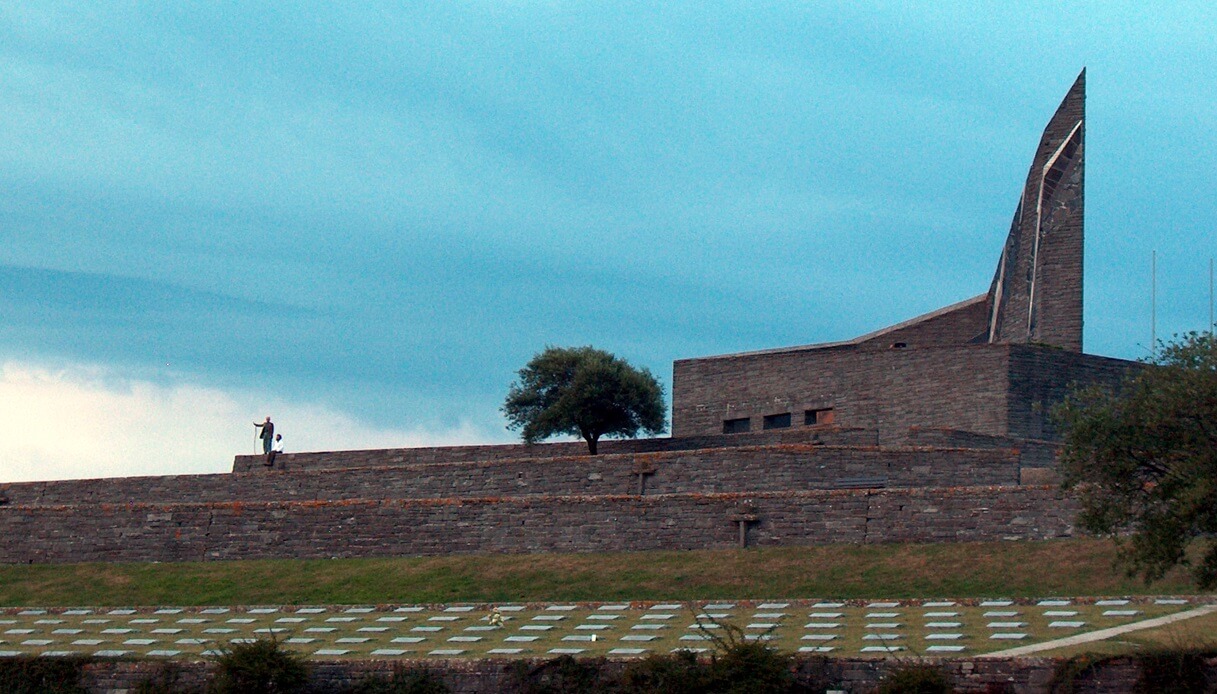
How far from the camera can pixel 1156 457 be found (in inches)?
767

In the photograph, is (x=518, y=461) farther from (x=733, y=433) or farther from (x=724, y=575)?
(x=724, y=575)

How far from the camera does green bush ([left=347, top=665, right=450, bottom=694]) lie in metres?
19.9

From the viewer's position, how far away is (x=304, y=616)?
26719mm

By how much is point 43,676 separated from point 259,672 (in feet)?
11.9

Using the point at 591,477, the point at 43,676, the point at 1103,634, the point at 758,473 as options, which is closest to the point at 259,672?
the point at 43,676

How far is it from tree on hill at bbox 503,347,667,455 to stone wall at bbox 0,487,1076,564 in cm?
1073

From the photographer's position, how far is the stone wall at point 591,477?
107 feet

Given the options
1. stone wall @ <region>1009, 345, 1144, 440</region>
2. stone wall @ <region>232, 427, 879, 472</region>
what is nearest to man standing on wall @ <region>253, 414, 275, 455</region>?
stone wall @ <region>232, 427, 879, 472</region>

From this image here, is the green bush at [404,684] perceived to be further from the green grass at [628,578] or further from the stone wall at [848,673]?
the green grass at [628,578]

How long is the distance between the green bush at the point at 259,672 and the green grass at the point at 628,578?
7301mm

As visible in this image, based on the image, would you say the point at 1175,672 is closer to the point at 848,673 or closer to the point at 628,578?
the point at 848,673

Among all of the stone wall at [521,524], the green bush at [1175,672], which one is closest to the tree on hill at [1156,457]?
the green bush at [1175,672]

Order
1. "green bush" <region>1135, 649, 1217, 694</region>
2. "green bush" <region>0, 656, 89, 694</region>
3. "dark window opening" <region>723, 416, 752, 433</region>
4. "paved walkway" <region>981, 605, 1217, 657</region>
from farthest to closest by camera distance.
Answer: "dark window opening" <region>723, 416, 752, 433</region> < "green bush" <region>0, 656, 89, 694</region> < "paved walkway" <region>981, 605, 1217, 657</region> < "green bush" <region>1135, 649, 1217, 694</region>

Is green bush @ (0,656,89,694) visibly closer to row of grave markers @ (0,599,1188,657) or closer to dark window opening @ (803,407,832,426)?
row of grave markers @ (0,599,1188,657)
